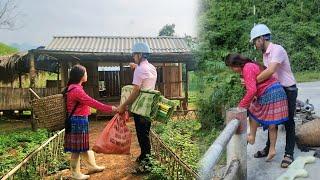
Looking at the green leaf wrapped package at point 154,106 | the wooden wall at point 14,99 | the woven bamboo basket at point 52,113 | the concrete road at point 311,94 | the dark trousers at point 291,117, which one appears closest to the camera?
the dark trousers at point 291,117

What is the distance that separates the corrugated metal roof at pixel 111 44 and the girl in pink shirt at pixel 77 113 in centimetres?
457

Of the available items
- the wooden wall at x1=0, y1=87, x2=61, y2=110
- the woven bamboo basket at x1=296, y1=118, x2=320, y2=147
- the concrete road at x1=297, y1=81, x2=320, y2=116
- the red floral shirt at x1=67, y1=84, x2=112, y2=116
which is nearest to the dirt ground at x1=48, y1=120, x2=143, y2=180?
the red floral shirt at x1=67, y1=84, x2=112, y2=116

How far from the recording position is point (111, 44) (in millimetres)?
8609

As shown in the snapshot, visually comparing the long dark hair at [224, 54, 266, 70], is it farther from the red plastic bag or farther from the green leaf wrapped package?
the red plastic bag

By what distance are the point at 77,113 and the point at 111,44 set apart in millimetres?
5686

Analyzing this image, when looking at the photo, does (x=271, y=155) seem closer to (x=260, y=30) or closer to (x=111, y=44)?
(x=260, y=30)

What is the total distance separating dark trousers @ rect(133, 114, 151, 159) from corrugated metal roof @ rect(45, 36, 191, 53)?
14.7ft

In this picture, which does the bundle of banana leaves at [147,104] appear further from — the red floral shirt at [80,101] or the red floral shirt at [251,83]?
the red floral shirt at [251,83]

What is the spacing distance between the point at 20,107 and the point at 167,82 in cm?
333

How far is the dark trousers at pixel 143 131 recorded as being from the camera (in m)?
2.96

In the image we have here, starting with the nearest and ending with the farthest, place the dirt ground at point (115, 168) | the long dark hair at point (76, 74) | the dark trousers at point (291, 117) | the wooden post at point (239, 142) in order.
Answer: the wooden post at point (239, 142) < the dark trousers at point (291, 117) < the long dark hair at point (76, 74) < the dirt ground at point (115, 168)

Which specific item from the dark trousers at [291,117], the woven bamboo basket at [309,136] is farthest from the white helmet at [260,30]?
the woven bamboo basket at [309,136]

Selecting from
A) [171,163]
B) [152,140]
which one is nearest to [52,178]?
[152,140]

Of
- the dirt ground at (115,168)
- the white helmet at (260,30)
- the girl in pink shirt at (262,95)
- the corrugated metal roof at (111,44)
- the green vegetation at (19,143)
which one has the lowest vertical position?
the green vegetation at (19,143)
